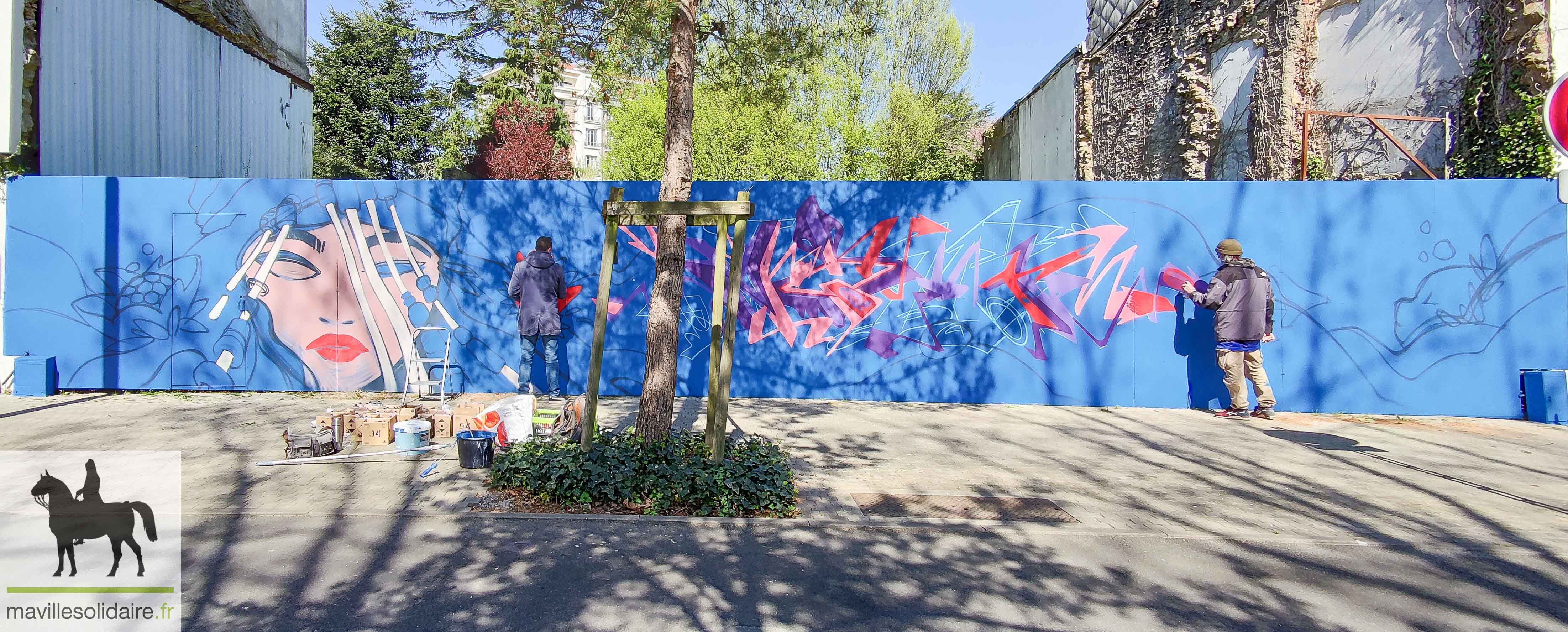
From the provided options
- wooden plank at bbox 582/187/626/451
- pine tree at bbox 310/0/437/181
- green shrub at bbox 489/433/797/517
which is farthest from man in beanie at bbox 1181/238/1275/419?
pine tree at bbox 310/0/437/181

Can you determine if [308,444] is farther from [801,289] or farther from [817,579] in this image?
[801,289]

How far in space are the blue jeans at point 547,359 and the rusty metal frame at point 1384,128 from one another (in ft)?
27.8

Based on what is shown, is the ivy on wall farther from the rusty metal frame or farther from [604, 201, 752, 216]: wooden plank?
[604, 201, 752, 216]: wooden plank

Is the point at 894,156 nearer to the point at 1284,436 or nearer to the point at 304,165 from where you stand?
the point at 304,165

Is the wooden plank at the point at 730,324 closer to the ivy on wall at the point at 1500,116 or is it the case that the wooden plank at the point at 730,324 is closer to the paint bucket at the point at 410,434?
the paint bucket at the point at 410,434

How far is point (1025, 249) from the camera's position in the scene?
8477mm

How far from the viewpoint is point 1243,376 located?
8.13 metres

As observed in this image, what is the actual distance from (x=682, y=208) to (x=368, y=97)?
1542 inches

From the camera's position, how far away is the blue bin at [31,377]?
821cm

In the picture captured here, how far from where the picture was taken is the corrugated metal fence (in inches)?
368

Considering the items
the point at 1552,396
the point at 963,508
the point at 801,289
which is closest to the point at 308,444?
the point at 963,508

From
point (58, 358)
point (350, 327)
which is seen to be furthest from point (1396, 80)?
point (58, 358)

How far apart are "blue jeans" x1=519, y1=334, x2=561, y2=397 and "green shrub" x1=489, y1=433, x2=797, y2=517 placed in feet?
10.5

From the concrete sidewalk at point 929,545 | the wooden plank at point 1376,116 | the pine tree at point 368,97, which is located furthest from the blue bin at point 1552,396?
the pine tree at point 368,97
